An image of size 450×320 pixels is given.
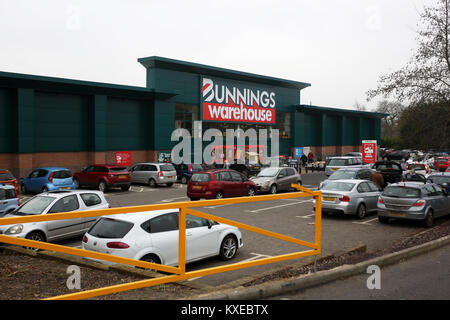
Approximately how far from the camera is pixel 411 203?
540 inches

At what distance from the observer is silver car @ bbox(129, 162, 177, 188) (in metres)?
27.2

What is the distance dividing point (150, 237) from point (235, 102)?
35.2 m

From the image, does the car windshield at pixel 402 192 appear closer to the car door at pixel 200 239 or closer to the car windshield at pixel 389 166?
the car door at pixel 200 239

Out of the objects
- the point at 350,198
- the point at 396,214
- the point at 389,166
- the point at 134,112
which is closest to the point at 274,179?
the point at 389,166

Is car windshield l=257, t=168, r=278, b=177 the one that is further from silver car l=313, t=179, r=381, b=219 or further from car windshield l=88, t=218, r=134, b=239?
car windshield l=88, t=218, r=134, b=239

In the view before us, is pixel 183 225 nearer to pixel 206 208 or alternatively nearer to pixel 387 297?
pixel 206 208

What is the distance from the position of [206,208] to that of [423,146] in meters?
13.7

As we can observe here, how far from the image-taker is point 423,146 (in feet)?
53.9

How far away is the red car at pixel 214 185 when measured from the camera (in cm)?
1873

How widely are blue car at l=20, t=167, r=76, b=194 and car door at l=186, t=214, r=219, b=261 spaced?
48.9ft

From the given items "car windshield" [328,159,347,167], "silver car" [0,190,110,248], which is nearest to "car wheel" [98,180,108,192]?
"silver car" [0,190,110,248]

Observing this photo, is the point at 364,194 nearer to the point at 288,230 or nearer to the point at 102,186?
the point at 288,230
